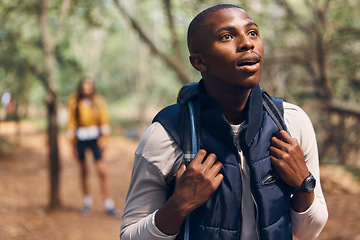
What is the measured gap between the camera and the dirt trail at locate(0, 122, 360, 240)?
18.9 feet

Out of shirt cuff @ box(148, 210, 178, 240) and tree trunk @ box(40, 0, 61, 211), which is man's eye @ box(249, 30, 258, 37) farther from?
tree trunk @ box(40, 0, 61, 211)

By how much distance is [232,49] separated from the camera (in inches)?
54.6

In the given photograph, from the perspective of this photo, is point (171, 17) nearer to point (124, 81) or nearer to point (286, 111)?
point (286, 111)

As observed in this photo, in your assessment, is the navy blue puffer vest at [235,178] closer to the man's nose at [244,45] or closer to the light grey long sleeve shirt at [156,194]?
the light grey long sleeve shirt at [156,194]

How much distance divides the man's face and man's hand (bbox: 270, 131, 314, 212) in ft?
0.76

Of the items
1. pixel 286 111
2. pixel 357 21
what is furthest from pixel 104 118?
pixel 357 21

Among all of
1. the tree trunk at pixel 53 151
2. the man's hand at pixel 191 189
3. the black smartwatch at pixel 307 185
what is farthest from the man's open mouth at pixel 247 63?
the tree trunk at pixel 53 151

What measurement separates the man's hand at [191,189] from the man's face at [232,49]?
0.28 meters

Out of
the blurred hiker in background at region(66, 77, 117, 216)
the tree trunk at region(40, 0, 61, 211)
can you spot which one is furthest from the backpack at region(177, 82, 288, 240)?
the tree trunk at region(40, 0, 61, 211)

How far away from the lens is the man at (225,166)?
1373 millimetres

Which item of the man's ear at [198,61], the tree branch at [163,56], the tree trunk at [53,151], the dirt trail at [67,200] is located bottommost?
the dirt trail at [67,200]

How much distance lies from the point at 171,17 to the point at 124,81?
90.3 feet

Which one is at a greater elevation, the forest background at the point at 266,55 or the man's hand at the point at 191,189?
the man's hand at the point at 191,189

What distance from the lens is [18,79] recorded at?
7.09 m
